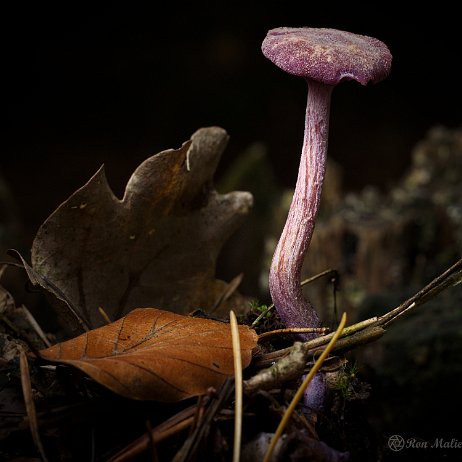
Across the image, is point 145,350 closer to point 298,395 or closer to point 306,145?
point 298,395

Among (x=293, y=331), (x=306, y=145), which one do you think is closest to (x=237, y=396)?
(x=293, y=331)

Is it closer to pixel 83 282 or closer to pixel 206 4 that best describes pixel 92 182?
pixel 83 282

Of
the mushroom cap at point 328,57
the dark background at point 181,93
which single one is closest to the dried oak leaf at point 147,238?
the mushroom cap at point 328,57

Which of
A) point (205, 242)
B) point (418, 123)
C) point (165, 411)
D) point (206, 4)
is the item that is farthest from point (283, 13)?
point (165, 411)

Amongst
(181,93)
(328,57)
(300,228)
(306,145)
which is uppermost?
(328,57)

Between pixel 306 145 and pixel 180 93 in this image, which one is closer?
pixel 306 145

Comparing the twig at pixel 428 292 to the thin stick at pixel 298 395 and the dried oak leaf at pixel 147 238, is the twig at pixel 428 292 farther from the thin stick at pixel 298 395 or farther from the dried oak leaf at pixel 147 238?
the dried oak leaf at pixel 147 238

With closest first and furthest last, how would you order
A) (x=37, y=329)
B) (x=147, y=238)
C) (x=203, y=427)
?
(x=203, y=427)
(x=37, y=329)
(x=147, y=238)
